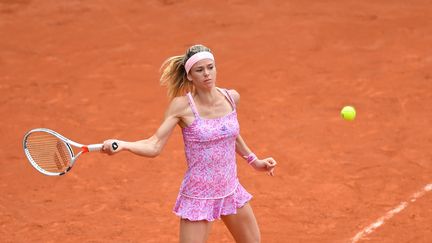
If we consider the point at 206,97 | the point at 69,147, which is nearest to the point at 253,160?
the point at 206,97

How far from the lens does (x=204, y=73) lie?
659 cm

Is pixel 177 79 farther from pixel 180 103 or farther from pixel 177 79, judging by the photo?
pixel 180 103

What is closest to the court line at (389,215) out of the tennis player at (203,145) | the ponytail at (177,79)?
the tennis player at (203,145)

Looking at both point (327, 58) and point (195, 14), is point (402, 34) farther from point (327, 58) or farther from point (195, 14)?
point (195, 14)

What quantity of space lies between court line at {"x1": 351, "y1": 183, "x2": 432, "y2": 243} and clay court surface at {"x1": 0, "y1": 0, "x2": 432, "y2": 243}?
2 centimetres

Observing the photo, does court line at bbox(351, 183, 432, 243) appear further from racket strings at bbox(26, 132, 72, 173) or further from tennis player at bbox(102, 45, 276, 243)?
racket strings at bbox(26, 132, 72, 173)

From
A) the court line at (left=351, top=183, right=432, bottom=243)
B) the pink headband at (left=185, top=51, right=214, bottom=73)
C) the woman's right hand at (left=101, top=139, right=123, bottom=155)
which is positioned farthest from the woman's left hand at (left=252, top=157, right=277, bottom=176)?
the court line at (left=351, top=183, right=432, bottom=243)

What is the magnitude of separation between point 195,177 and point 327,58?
6939 millimetres

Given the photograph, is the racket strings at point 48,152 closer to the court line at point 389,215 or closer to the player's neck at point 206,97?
the player's neck at point 206,97

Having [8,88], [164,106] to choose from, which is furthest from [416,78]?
[8,88]

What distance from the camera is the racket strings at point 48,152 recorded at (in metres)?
6.68

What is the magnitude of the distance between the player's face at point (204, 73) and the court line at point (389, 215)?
8.95ft

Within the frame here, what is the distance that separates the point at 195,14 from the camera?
15328 millimetres

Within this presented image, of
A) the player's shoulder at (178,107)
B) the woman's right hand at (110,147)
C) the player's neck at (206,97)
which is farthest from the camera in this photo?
the player's neck at (206,97)
